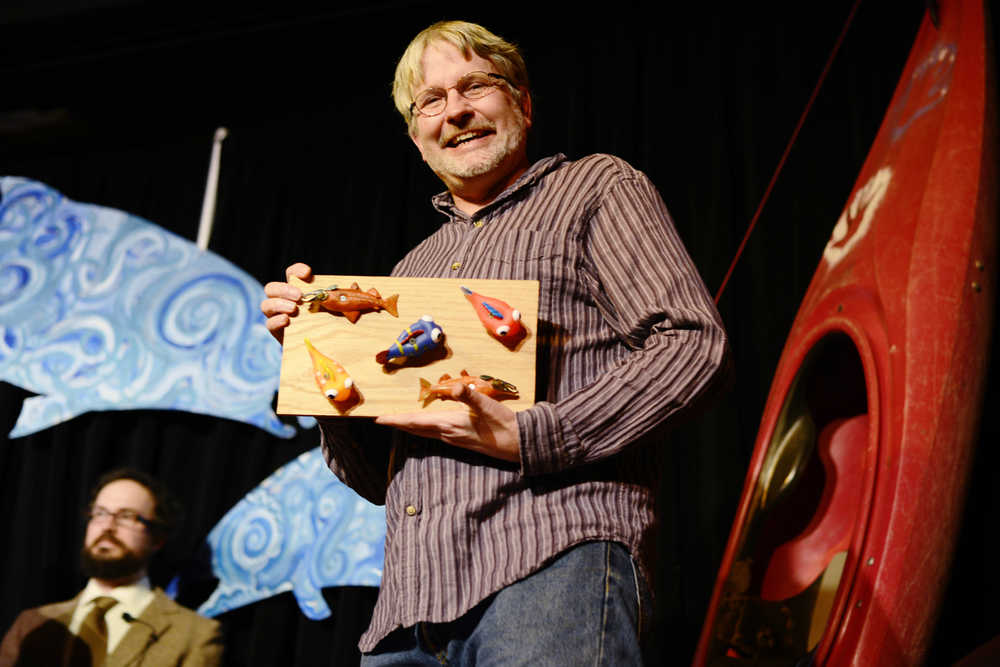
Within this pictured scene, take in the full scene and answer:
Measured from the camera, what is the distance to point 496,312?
1.05 m

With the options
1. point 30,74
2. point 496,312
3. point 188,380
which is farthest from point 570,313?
point 30,74

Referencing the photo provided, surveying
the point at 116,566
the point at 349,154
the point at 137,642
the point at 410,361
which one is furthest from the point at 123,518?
the point at 410,361

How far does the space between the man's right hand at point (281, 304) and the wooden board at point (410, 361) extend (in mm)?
21

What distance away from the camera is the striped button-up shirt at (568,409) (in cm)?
99

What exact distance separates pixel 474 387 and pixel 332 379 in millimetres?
165

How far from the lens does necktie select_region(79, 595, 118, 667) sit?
277cm

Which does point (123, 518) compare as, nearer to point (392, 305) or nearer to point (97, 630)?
point (97, 630)

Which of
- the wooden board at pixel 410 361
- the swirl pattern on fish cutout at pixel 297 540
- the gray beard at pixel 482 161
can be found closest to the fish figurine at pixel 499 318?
the wooden board at pixel 410 361

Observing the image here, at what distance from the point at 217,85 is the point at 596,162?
8.26ft

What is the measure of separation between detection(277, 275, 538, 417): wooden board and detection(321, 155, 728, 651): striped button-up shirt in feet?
0.22

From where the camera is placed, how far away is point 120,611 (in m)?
2.85

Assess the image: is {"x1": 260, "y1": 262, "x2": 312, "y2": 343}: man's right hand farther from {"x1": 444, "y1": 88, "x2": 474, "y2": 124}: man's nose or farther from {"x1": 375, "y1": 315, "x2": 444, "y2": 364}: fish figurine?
{"x1": 444, "y1": 88, "x2": 474, "y2": 124}: man's nose

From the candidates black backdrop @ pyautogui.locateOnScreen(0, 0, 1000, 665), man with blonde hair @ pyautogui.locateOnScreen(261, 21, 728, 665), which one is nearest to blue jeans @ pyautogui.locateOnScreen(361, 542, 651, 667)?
man with blonde hair @ pyautogui.locateOnScreen(261, 21, 728, 665)

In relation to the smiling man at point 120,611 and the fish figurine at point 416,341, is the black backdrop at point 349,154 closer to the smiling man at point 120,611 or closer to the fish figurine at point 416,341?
the smiling man at point 120,611
